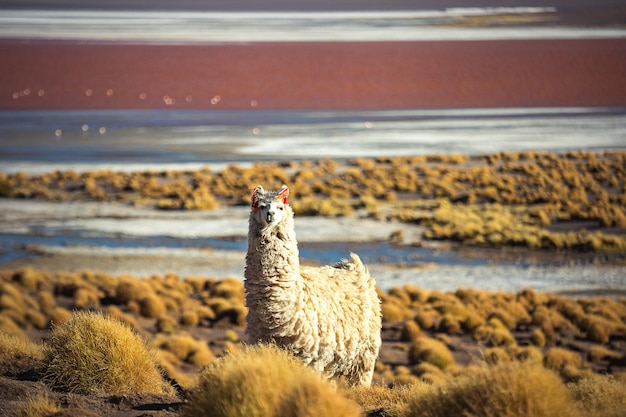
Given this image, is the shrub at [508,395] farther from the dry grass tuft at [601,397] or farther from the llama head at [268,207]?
the llama head at [268,207]

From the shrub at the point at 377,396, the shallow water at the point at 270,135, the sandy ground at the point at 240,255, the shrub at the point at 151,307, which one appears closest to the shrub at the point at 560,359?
the sandy ground at the point at 240,255

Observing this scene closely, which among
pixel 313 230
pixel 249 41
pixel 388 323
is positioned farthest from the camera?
pixel 249 41

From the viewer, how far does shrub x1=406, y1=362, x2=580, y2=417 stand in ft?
14.1

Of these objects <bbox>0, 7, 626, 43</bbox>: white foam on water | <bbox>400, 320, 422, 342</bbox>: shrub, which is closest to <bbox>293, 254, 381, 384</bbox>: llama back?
<bbox>400, 320, 422, 342</bbox>: shrub

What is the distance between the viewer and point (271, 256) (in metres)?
6.37

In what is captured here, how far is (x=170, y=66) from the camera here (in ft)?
277

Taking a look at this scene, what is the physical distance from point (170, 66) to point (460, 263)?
217 feet

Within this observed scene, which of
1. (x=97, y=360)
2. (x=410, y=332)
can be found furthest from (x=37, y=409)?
(x=410, y=332)

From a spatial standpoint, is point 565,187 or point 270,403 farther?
point 565,187

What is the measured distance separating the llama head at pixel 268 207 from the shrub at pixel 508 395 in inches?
81.5

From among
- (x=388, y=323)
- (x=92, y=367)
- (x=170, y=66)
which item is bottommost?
(x=388, y=323)

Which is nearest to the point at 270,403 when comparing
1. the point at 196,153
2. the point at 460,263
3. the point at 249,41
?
the point at 460,263

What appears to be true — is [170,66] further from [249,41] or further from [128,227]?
[128,227]

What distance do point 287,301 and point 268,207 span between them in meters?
0.66
